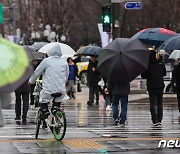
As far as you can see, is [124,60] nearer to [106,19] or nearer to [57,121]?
[57,121]

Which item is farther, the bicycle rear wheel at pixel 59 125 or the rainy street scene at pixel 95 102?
the bicycle rear wheel at pixel 59 125

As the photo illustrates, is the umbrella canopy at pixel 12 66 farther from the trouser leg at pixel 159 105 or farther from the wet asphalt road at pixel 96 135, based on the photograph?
the trouser leg at pixel 159 105

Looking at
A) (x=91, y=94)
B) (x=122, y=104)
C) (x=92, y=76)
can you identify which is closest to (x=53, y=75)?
(x=122, y=104)

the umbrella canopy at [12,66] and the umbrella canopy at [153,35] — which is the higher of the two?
the umbrella canopy at [12,66]

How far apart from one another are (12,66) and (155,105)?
8737mm

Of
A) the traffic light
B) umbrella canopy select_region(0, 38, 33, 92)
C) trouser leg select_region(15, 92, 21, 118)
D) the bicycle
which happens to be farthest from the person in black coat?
the traffic light

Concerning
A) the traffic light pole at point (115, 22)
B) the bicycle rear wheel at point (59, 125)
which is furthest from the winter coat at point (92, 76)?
the bicycle rear wheel at point (59, 125)

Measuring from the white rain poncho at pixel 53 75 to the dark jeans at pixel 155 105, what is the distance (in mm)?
3718

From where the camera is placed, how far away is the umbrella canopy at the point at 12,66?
9742mm

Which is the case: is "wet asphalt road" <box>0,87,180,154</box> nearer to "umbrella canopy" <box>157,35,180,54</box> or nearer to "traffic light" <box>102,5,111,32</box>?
"umbrella canopy" <box>157,35,180,54</box>

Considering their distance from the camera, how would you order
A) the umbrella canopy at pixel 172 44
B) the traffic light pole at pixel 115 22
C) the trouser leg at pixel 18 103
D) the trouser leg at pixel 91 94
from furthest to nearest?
1. the traffic light pole at pixel 115 22
2. the trouser leg at pixel 91 94
3. the umbrella canopy at pixel 172 44
4. the trouser leg at pixel 18 103

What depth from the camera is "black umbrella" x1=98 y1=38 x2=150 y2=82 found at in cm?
1750

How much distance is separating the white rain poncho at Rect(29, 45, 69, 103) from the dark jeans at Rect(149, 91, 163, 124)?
3.72 meters

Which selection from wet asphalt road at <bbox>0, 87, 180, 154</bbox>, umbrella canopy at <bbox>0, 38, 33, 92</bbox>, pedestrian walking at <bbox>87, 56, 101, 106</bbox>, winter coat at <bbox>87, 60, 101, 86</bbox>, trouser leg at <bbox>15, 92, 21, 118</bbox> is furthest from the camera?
winter coat at <bbox>87, 60, 101, 86</bbox>
